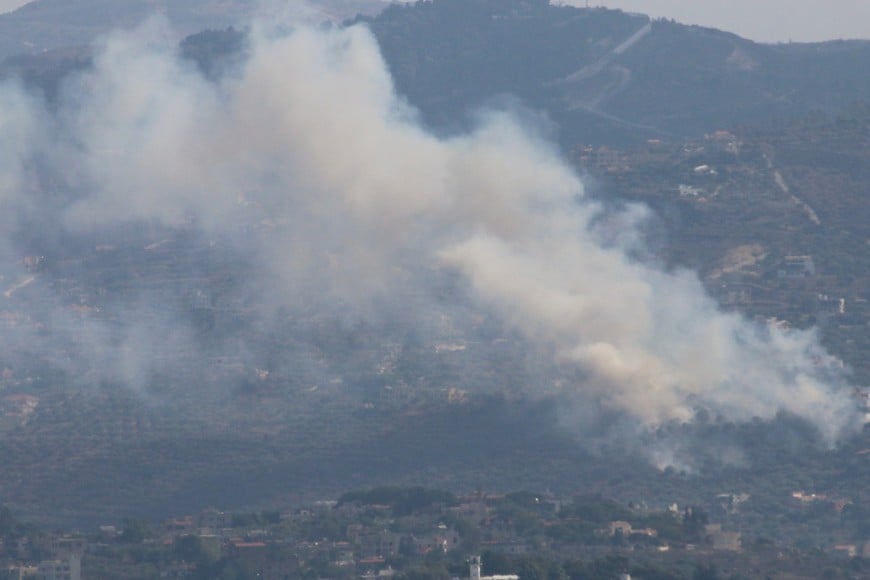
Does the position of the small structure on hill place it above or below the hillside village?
below

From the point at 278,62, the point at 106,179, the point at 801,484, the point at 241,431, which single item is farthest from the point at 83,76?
the point at 801,484

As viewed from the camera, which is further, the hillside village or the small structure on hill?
the hillside village

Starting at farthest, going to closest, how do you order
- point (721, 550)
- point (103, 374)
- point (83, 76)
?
point (83, 76) < point (103, 374) < point (721, 550)

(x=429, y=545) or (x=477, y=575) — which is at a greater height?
(x=429, y=545)

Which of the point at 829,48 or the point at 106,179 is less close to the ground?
the point at 829,48

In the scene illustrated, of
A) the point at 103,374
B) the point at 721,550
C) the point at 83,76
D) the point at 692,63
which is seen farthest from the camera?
the point at 692,63

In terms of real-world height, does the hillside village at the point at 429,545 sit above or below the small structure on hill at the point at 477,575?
above

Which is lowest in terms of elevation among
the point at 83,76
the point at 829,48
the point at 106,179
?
the point at 106,179

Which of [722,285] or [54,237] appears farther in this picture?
[54,237]

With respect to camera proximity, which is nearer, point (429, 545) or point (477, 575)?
point (477, 575)

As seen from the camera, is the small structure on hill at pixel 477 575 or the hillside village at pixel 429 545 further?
the hillside village at pixel 429 545

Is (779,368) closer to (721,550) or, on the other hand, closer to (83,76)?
(721,550)
